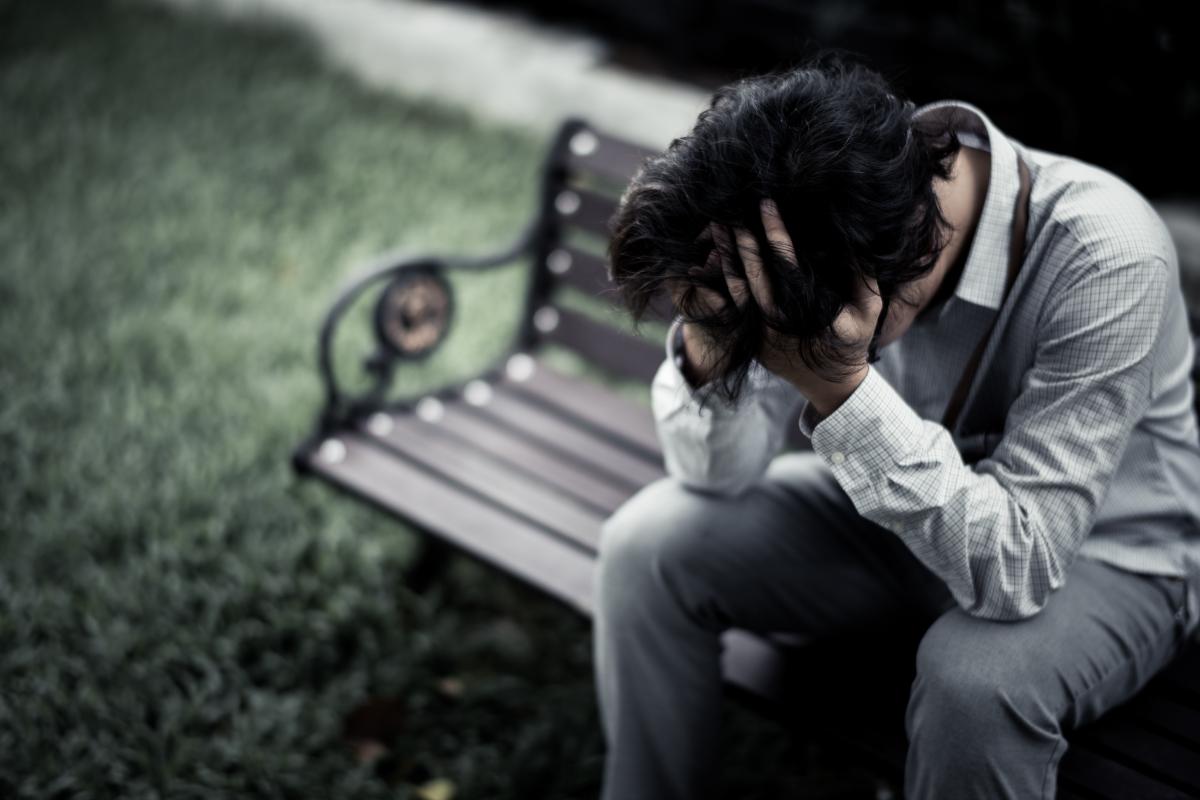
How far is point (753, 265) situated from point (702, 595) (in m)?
0.65

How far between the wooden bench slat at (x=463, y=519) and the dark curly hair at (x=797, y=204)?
82 cm

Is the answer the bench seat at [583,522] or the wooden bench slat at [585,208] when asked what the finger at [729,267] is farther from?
the wooden bench slat at [585,208]

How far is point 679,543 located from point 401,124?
12.6ft

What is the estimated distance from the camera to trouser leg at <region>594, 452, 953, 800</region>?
74.7 inches

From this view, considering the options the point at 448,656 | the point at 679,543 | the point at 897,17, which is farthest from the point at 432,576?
the point at 897,17

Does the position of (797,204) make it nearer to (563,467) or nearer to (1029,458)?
(1029,458)

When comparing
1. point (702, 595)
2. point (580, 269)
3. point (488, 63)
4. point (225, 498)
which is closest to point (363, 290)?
point (580, 269)

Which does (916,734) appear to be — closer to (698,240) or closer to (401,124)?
(698,240)

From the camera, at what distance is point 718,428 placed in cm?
185

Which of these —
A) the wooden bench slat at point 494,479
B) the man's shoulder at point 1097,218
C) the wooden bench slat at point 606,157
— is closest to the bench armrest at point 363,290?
the wooden bench slat at point 494,479

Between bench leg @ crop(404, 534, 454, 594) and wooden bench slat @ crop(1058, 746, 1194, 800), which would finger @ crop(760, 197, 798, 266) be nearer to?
wooden bench slat @ crop(1058, 746, 1194, 800)

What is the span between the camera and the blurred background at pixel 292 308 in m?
2.42

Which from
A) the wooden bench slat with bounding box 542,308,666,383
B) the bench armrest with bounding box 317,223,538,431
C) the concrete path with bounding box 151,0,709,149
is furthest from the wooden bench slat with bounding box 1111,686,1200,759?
the concrete path with bounding box 151,0,709,149

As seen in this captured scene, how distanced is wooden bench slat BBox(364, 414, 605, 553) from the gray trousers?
1.37 ft
